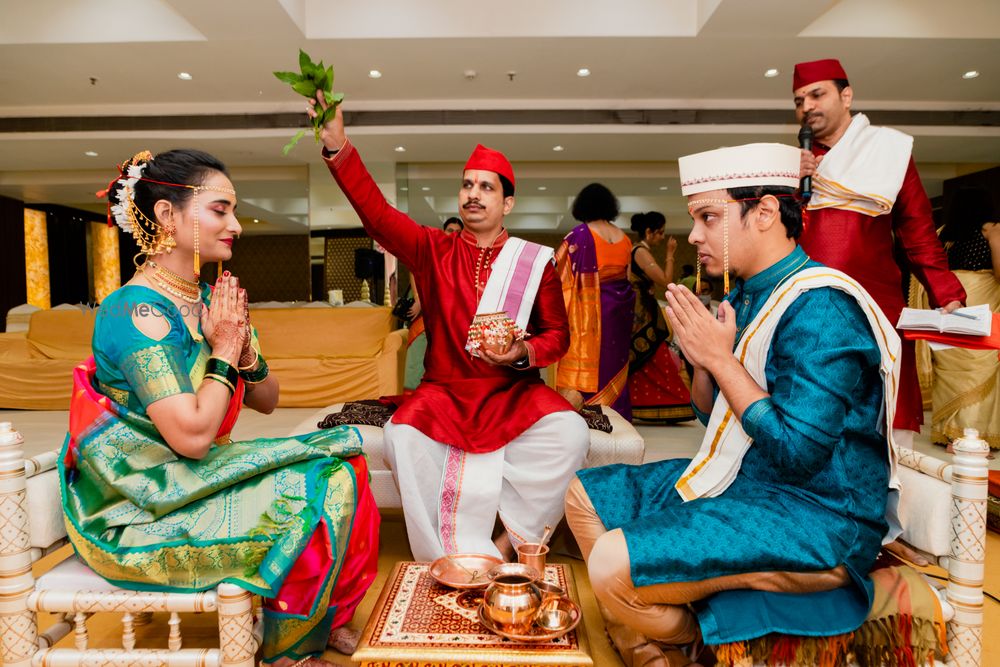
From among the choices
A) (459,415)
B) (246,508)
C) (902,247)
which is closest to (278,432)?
(459,415)

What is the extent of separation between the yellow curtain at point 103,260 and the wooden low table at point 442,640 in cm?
1458

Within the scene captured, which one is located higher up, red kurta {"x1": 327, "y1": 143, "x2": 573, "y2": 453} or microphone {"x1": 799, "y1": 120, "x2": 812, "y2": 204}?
microphone {"x1": 799, "y1": 120, "x2": 812, "y2": 204}

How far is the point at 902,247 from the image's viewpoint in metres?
2.31

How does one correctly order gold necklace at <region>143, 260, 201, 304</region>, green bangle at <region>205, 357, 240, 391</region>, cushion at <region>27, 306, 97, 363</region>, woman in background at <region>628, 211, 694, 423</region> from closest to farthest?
green bangle at <region>205, 357, 240, 391</region>
gold necklace at <region>143, 260, 201, 304</region>
woman in background at <region>628, 211, 694, 423</region>
cushion at <region>27, 306, 97, 363</region>

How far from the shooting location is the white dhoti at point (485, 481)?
2.19 m

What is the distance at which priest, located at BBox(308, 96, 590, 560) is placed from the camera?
7.27 ft

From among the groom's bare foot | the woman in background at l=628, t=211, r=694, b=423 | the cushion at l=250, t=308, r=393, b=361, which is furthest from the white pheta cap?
the cushion at l=250, t=308, r=393, b=361

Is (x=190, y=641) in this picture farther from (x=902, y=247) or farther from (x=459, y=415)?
(x=902, y=247)

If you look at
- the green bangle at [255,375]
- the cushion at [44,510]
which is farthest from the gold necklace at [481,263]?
the cushion at [44,510]

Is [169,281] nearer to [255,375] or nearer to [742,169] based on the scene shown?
[255,375]

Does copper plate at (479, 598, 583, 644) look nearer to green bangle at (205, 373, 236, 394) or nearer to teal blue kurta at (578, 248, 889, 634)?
teal blue kurta at (578, 248, 889, 634)

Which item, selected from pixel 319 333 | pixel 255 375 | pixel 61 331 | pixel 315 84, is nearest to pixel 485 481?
pixel 255 375

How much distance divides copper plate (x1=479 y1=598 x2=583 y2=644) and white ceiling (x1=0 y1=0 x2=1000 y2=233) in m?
4.59

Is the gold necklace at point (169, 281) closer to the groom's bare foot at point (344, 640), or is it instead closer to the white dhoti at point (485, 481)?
the white dhoti at point (485, 481)
